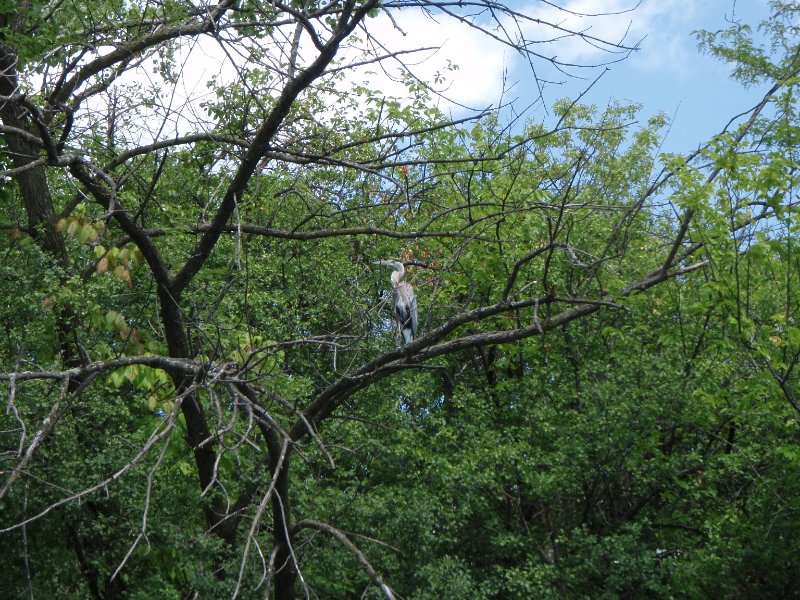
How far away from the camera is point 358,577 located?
10594mm

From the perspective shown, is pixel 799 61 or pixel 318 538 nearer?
pixel 318 538

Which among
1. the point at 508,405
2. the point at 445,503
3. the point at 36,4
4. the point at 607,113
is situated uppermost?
the point at 607,113

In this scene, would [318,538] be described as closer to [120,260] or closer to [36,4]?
[120,260]

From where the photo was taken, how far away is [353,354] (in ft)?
37.0

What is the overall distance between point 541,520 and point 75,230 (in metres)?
7.40

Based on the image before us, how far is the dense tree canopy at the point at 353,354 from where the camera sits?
24.2ft

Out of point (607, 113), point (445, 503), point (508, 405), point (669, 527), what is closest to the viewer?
point (445, 503)

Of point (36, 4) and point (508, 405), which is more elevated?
point (36, 4)

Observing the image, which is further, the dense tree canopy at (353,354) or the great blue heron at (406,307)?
the great blue heron at (406,307)

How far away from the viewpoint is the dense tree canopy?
7.38m

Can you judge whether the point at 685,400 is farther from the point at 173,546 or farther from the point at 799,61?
the point at 173,546

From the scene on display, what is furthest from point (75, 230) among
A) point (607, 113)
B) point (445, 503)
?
point (607, 113)

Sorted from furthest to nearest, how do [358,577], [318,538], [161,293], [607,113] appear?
[607,113] → [358,577] → [318,538] → [161,293]

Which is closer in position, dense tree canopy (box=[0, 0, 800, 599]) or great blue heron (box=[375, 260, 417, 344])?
dense tree canopy (box=[0, 0, 800, 599])
